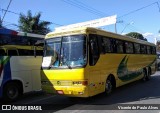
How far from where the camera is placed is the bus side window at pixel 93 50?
34.0 ft

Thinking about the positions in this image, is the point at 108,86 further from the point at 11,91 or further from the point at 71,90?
the point at 11,91

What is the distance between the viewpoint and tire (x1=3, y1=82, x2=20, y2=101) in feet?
37.7

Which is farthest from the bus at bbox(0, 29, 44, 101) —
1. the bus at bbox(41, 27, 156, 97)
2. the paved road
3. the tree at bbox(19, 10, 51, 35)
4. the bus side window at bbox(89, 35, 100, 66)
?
the tree at bbox(19, 10, 51, 35)

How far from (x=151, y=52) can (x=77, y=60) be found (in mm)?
12384

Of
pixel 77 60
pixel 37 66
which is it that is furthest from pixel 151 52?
pixel 77 60

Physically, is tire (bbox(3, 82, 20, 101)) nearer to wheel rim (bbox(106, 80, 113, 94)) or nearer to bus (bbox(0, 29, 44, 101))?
bus (bbox(0, 29, 44, 101))

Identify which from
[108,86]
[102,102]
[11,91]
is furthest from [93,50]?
[11,91]

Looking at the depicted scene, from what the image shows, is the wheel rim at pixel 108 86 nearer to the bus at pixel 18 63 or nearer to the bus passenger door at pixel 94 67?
the bus passenger door at pixel 94 67

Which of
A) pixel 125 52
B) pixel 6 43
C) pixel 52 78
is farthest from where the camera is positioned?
pixel 125 52

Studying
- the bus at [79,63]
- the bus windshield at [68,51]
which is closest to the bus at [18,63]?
the bus at [79,63]

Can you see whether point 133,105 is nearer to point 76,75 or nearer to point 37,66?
point 76,75

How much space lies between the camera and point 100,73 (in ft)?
36.7

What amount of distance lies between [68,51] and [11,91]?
10.8ft

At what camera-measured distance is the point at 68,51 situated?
10.4 metres
